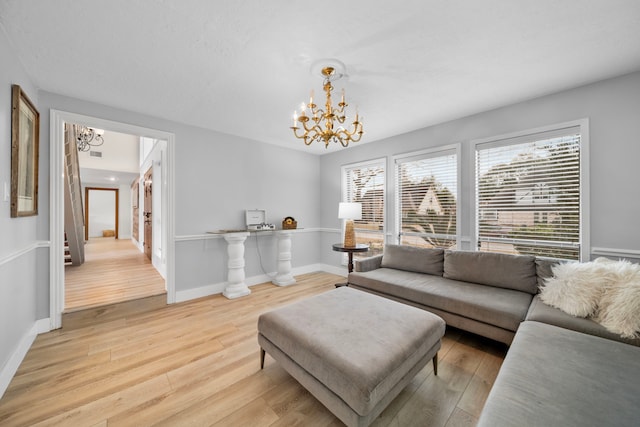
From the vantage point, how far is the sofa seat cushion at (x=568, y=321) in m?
1.56

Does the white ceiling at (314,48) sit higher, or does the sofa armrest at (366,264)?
the white ceiling at (314,48)

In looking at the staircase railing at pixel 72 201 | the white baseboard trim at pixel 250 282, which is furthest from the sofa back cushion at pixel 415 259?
the staircase railing at pixel 72 201

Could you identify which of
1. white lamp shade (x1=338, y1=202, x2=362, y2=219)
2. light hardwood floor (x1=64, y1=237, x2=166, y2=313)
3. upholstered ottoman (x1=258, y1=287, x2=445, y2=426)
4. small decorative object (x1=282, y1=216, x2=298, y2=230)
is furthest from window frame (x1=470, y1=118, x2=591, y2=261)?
light hardwood floor (x1=64, y1=237, x2=166, y2=313)

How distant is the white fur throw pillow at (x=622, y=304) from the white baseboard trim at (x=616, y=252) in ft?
1.88

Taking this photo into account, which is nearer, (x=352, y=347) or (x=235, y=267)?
(x=352, y=347)

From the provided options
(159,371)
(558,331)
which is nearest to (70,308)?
(159,371)

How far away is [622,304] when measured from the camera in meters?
1.59

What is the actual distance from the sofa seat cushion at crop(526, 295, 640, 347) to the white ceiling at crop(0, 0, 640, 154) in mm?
2025

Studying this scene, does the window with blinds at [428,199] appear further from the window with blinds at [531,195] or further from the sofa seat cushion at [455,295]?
the sofa seat cushion at [455,295]

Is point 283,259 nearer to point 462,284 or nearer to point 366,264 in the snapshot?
point 366,264

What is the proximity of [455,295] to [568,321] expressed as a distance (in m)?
0.76

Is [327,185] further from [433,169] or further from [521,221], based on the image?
[521,221]

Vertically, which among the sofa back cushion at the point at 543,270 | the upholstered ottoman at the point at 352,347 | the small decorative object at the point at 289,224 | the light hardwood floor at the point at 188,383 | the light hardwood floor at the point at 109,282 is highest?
the small decorative object at the point at 289,224

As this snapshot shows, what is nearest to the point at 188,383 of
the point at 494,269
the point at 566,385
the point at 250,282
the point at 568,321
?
the point at 566,385
